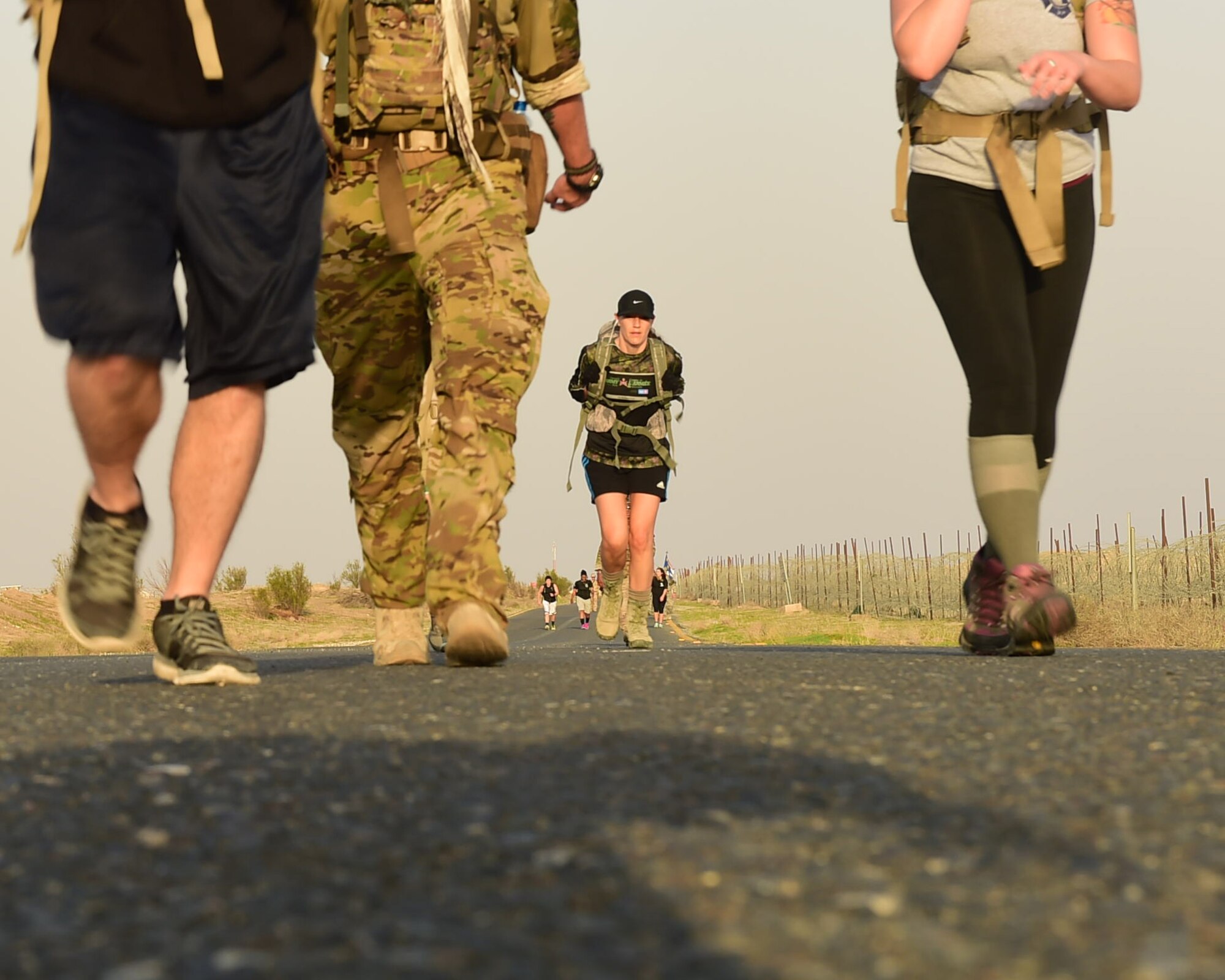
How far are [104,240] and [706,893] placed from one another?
2513 mm

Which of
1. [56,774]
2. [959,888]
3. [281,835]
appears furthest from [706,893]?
[56,774]

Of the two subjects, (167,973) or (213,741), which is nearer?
(167,973)

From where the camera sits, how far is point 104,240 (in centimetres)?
332

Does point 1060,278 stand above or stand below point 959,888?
above

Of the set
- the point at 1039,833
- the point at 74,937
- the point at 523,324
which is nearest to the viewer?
the point at 74,937

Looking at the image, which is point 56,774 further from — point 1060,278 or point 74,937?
point 1060,278

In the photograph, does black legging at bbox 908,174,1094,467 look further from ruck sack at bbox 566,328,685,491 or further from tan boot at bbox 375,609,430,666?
ruck sack at bbox 566,328,685,491

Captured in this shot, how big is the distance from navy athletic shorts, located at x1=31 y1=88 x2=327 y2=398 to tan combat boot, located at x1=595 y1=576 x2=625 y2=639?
612cm

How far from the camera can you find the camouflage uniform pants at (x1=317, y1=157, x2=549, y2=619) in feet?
13.2

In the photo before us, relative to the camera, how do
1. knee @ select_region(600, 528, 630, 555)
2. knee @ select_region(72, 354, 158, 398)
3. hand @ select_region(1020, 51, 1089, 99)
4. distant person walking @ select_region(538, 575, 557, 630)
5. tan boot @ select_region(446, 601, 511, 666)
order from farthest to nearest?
distant person walking @ select_region(538, 575, 557, 630)
knee @ select_region(600, 528, 630, 555)
hand @ select_region(1020, 51, 1089, 99)
tan boot @ select_region(446, 601, 511, 666)
knee @ select_region(72, 354, 158, 398)

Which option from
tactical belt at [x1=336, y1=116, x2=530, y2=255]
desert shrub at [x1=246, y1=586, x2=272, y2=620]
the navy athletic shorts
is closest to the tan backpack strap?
tactical belt at [x1=336, y1=116, x2=530, y2=255]

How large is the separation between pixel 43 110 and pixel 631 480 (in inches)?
234

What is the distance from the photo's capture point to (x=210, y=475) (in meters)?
3.55

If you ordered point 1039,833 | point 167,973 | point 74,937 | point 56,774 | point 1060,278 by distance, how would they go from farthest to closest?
point 1060,278
point 56,774
point 1039,833
point 74,937
point 167,973
